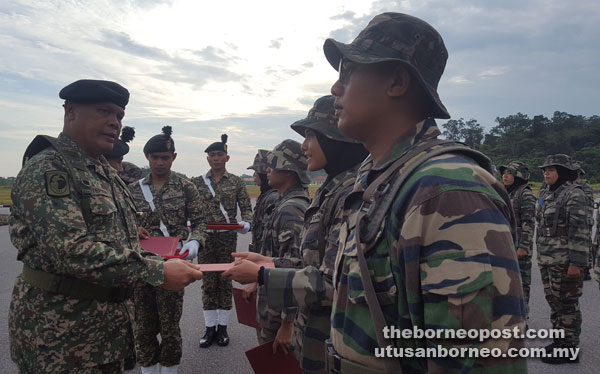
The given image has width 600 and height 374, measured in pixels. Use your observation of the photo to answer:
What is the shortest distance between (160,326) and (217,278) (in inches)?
63.3

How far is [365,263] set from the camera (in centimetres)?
121

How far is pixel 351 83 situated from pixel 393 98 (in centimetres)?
17

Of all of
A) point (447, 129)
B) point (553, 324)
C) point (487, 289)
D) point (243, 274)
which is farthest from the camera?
point (447, 129)

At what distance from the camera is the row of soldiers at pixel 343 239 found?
100cm

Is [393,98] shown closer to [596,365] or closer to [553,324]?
[596,365]

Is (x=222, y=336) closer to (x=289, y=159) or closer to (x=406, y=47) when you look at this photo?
(x=289, y=159)

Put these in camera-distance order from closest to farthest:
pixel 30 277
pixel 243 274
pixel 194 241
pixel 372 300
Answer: pixel 372 300 < pixel 243 274 < pixel 30 277 < pixel 194 241

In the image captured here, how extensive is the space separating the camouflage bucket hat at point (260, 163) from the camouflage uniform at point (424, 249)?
3.94 metres

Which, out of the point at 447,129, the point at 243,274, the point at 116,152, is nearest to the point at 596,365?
the point at 243,274

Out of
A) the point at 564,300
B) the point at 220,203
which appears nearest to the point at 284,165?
the point at 220,203

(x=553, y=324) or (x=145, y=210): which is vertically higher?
(x=145, y=210)

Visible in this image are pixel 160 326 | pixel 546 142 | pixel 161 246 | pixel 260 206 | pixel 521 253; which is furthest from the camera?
pixel 546 142

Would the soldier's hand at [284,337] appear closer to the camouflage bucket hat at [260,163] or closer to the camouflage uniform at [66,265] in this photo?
the camouflage uniform at [66,265]

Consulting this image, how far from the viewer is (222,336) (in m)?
5.17
